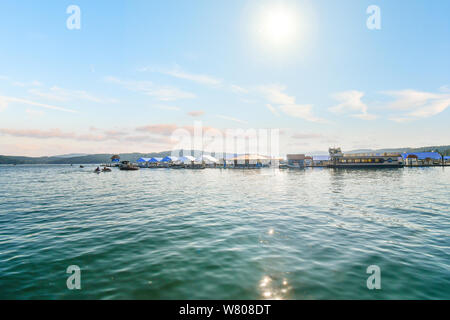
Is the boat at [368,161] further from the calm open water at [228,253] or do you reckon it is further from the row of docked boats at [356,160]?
the calm open water at [228,253]

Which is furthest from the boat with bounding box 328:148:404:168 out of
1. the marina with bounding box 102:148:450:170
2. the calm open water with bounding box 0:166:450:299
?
the calm open water with bounding box 0:166:450:299

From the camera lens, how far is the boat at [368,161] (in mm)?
79938

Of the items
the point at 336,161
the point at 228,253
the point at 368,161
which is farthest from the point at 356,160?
the point at 228,253

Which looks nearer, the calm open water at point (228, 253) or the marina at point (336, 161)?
the calm open water at point (228, 253)

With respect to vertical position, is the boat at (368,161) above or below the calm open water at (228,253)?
above

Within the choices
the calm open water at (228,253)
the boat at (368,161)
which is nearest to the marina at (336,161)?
the boat at (368,161)

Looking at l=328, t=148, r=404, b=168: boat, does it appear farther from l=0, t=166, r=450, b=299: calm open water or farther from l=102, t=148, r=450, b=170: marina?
l=0, t=166, r=450, b=299: calm open water

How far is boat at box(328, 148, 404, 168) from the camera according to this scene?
79.9 m

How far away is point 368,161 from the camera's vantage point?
8212 centimetres

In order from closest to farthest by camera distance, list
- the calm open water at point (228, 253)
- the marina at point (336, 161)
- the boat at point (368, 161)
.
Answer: the calm open water at point (228, 253) < the boat at point (368, 161) < the marina at point (336, 161)
